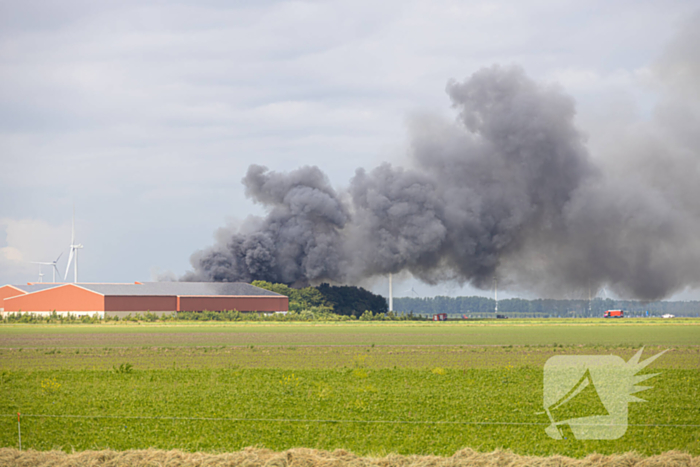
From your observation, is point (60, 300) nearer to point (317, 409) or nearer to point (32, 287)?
point (32, 287)

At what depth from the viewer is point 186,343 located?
2517 inches

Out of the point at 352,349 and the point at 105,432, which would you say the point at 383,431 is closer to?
the point at 105,432

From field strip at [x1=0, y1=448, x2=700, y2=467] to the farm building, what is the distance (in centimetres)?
11257

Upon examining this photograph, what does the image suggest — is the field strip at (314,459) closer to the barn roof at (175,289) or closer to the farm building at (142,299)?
the farm building at (142,299)

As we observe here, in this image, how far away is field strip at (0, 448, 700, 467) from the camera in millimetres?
15180

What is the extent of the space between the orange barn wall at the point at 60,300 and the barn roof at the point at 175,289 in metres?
1.67

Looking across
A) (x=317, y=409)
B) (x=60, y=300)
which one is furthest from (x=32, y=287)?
(x=317, y=409)

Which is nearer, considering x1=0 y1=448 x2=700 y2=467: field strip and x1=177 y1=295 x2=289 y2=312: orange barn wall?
x1=0 y1=448 x2=700 y2=467: field strip

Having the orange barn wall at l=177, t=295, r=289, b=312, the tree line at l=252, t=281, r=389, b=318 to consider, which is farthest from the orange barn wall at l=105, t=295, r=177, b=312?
the tree line at l=252, t=281, r=389, b=318

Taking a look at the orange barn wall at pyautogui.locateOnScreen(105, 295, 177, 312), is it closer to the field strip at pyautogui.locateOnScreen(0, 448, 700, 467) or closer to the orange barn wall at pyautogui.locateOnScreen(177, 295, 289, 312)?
the orange barn wall at pyautogui.locateOnScreen(177, 295, 289, 312)

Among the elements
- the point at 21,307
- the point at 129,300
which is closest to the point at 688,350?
the point at 129,300

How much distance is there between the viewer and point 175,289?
445 feet

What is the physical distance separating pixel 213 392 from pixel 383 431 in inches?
404

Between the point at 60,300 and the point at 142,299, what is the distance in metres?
16.3
